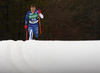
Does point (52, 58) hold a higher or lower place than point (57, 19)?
lower

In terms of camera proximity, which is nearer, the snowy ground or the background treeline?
the snowy ground

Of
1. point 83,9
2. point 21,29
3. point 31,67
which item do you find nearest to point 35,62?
point 31,67

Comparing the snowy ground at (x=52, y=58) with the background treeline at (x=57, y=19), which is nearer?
the snowy ground at (x=52, y=58)

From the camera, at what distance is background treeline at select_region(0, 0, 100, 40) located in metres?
5.23

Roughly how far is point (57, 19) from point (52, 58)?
209 inches

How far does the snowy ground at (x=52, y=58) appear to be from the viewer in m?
0.26

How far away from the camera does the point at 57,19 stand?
552cm

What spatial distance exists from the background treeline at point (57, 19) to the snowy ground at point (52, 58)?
4.98 meters

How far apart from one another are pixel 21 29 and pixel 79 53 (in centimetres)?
512

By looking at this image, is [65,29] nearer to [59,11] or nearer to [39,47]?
[59,11]

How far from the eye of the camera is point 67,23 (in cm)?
557

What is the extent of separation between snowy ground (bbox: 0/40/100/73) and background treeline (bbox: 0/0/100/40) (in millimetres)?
4982

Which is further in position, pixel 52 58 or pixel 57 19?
pixel 57 19

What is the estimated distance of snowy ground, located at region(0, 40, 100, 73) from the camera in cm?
26
